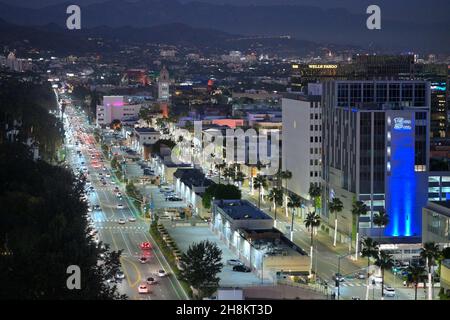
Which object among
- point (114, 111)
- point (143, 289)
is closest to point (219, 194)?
point (143, 289)

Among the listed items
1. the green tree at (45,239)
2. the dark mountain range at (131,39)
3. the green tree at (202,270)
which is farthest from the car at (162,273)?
the dark mountain range at (131,39)

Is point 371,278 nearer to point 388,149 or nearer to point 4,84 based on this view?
point 388,149

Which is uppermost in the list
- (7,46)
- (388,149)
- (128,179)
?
(7,46)

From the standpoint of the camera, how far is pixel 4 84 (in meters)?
54.3

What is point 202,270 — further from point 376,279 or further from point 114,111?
point 114,111

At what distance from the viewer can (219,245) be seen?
643 inches

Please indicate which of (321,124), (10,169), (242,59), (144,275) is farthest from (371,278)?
(242,59)

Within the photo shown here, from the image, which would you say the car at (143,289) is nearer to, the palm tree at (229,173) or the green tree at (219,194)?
the green tree at (219,194)

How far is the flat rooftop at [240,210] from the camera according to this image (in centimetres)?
1619

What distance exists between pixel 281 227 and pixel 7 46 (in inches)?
2181

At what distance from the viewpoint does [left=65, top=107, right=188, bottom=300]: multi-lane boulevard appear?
41.8ft

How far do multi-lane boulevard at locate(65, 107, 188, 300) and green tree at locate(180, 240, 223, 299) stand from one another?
0.37 metres

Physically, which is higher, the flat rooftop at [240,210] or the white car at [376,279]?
the flat rooftop at [240,210]

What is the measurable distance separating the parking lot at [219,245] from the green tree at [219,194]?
1.20 m
